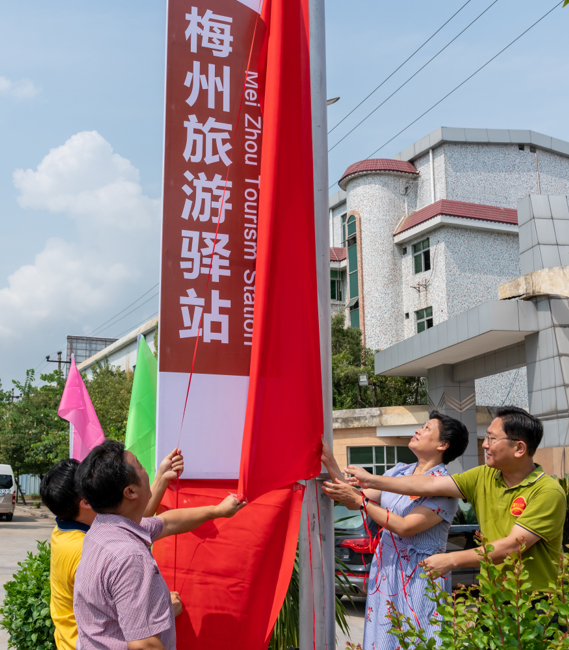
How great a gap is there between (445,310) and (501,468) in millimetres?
24409

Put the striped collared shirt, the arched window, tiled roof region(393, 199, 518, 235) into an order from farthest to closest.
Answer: the arched window
tiled roof region(393, 199, 518, 235)
the striped collared shirt

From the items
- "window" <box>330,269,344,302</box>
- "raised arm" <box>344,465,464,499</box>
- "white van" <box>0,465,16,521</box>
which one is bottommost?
"white van" <box>0,465,16,521</box>

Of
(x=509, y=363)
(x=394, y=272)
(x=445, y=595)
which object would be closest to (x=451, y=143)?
(x=394, y=272)

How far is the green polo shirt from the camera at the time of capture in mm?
2818

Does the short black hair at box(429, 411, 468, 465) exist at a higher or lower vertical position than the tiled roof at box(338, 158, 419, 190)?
lower

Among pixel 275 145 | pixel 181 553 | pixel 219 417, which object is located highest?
pixel 275 145

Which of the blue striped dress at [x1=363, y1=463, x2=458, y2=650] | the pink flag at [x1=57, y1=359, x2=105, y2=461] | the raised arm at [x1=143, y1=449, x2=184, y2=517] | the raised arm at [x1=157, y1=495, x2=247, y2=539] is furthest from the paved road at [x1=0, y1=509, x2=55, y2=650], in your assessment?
the raised arm at [x1=157, y1=495, x2=247, y2=539]

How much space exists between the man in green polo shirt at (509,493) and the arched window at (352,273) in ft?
88.5

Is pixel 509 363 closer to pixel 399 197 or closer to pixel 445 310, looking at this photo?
pixel 445 310

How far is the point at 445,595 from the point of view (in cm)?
199

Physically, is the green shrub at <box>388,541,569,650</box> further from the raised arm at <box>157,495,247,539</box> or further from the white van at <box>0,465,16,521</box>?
the white van at <box>0,465,16,521</box>

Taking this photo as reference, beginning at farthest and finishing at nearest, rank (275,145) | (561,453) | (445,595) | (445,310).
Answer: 1. (445,310)
2. (561,453)
3. (275,145)
4. (445,595)

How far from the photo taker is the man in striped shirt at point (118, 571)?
2.04m

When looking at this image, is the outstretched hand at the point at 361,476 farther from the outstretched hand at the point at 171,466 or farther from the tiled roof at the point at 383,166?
the tiled roof at the point at 383,166
